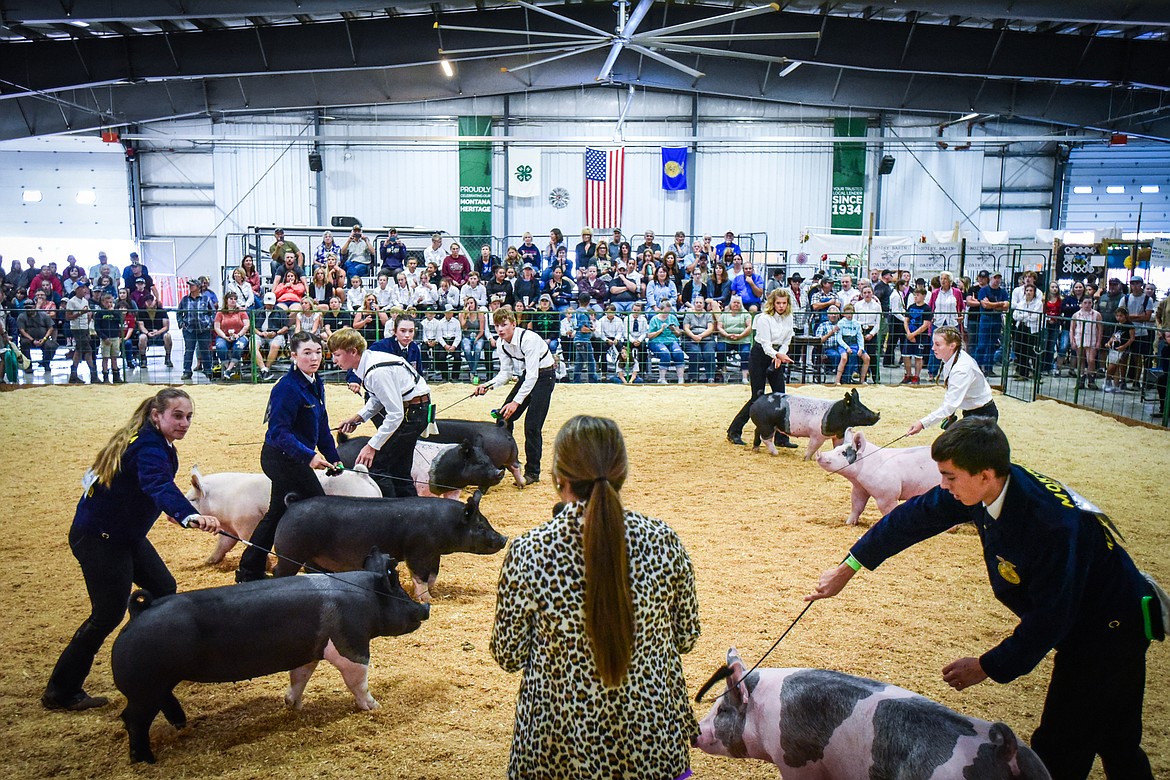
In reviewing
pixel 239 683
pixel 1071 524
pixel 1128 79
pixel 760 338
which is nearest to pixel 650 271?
pixel 760 338

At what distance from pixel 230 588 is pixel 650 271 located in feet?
42.6

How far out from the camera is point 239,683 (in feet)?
14.1

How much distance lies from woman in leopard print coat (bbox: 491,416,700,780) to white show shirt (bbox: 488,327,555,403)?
553cm

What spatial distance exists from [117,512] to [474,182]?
64.9ft

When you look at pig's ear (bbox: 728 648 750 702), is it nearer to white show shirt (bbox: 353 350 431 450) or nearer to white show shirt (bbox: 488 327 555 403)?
white show shirt (bbox: 353 350 431 450)

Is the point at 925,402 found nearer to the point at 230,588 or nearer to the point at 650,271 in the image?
the point at 650,271

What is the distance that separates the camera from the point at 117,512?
3.86m

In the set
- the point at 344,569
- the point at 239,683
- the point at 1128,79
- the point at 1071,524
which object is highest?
the point at 1128,79

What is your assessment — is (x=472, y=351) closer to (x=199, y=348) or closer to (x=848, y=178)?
(x=199, y=348)

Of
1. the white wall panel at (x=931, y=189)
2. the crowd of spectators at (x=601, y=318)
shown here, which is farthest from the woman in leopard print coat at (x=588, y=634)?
the white wall panel at (x=931, y=189)

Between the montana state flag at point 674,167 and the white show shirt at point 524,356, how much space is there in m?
15.6

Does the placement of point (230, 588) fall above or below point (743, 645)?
above

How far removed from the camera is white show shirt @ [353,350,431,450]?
5812 mm

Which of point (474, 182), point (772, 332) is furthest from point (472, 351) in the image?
point (474, 182)
